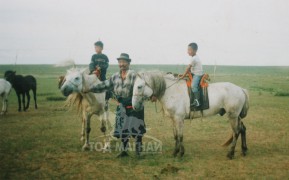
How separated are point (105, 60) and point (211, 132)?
16.5ft

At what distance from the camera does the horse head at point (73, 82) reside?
6.98m

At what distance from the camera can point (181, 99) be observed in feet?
24.7

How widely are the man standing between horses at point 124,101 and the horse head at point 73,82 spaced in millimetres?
333

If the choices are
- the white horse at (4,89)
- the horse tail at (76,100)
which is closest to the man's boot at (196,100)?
the horse tail at (76,100)

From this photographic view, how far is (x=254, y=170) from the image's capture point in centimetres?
670

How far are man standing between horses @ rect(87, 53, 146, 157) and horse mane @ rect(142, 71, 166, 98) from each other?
43 centimetres

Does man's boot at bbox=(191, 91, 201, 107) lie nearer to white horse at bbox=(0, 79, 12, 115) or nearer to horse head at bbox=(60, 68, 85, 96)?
horse head at bbox=(60, 68, 85, 96)

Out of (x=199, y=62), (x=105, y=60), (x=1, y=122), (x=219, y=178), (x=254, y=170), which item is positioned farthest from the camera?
(x=1, y=122)

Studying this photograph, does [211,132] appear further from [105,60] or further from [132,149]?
[105,60]

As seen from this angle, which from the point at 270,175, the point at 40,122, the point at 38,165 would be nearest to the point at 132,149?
the point at 38,165

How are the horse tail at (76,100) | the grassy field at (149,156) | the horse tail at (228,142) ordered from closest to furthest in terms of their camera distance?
the grassy field at (149,156), the horse tail at (76,100), the horse tail at (228,142)

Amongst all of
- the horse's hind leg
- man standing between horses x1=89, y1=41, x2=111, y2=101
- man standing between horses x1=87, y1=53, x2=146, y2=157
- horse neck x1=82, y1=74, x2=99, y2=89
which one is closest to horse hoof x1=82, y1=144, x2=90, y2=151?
man standing between horses x1=87, y1=53, x2=146, y2=157

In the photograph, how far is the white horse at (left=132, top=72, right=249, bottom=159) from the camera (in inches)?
289

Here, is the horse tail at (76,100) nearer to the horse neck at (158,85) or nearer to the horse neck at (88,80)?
the horse neck at (88,80)
